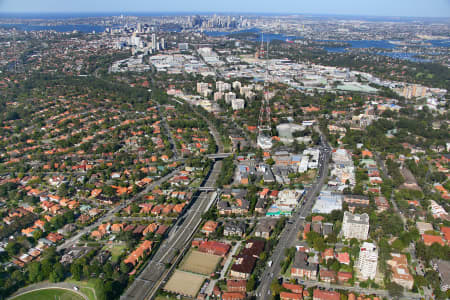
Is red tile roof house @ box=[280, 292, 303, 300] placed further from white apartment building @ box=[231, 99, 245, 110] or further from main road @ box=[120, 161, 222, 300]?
white apartment building @ box=[231, 99, 245, 110]

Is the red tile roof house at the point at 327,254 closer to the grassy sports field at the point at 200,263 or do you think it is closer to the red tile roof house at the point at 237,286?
the red tile roof house at the point at 237,286

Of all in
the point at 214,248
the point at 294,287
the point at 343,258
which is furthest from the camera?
the point at 214,248

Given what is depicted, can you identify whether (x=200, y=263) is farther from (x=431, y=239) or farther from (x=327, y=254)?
(x=431, y=239)

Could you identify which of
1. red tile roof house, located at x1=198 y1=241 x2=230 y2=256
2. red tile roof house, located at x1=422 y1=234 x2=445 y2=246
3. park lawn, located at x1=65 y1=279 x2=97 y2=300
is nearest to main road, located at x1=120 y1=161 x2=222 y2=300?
red tile roof house, located at x1=198 y1=241 x2=230 y2=256

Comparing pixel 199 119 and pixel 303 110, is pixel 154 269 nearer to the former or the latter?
pixel 199 119

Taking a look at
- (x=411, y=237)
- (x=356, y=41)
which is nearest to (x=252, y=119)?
(x=411, y=237)

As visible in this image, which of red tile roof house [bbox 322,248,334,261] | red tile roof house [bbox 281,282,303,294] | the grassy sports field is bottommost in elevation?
the grassy sports field

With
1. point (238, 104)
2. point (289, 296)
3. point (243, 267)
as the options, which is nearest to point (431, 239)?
point (289, 296)

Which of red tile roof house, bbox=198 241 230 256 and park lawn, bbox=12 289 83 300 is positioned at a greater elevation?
red tile roof house, bbox=198 241 230 256
